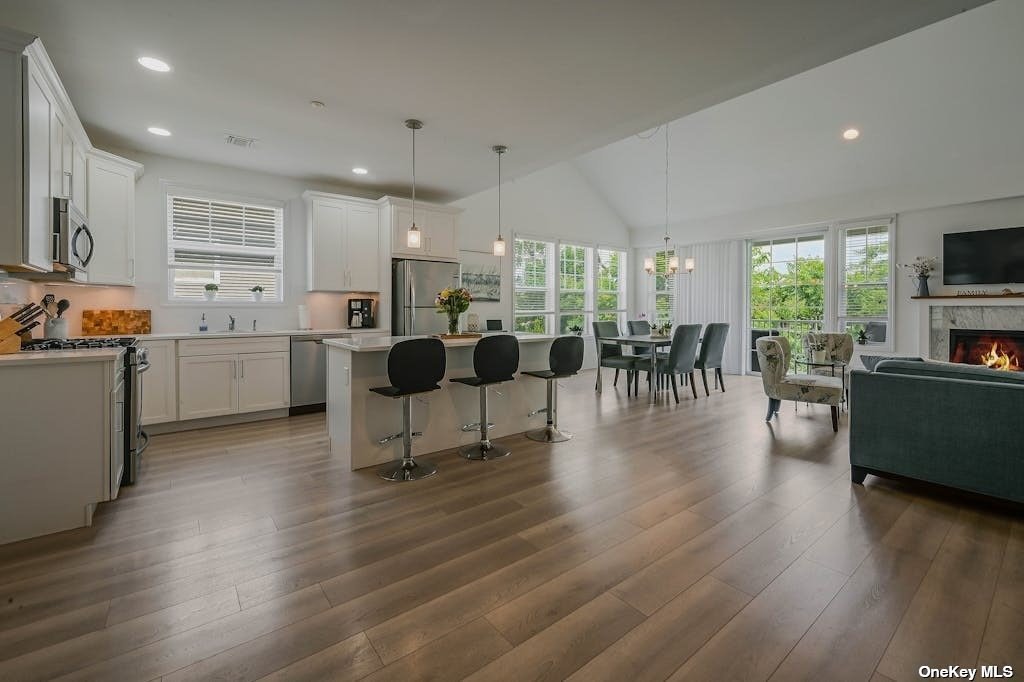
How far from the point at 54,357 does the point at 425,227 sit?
160 inches

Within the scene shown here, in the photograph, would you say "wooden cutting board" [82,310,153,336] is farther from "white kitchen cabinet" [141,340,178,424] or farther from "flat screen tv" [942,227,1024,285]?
"flat screen tv" [942,227,1024,285]

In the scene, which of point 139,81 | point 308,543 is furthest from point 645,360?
point 139,81

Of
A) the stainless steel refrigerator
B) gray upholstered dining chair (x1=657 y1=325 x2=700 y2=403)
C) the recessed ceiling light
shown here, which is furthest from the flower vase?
the recessed ceiling light

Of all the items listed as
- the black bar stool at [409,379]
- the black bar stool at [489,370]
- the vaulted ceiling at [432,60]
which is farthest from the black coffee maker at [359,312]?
the black bar stool at [409,379]

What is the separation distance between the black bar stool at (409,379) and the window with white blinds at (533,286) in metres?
4.89

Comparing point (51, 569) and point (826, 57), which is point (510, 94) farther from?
point (51, 569)

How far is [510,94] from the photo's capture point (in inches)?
135

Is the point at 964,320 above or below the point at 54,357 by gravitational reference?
above

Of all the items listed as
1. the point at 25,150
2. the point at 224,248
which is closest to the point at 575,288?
the point at 224,248

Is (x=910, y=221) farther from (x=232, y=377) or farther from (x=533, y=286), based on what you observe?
(x=232, y=377)

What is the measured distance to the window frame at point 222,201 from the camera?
500cm

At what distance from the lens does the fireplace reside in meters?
5.70

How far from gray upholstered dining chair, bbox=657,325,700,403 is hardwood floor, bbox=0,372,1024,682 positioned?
2577 millimetres

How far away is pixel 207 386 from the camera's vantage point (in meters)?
4.70
